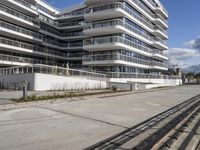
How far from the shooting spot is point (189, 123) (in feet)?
35.2

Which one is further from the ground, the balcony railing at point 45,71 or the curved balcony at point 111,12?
the curved balcony at point 111,12

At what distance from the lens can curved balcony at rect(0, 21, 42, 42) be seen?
143ft

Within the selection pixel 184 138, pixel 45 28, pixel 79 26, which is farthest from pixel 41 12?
pixel 184 138

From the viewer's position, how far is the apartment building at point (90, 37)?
4406 centimetres

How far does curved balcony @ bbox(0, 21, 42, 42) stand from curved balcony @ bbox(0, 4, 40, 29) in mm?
1418

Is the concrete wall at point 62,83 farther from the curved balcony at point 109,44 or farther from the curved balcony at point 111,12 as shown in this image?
the curved balcony at point 111,12

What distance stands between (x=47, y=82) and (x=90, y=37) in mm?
21688

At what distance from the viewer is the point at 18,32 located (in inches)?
1832

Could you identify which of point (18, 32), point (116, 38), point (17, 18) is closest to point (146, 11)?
point (116, 38)

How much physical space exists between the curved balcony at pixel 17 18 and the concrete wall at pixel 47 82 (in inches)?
611

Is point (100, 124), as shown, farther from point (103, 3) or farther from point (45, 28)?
point (45, 28)

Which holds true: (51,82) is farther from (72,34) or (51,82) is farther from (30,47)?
(72,34)

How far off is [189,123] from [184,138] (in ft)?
9.74

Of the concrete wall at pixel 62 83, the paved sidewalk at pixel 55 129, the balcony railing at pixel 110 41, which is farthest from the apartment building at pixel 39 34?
the paved sidewalk at pixel 55 129
